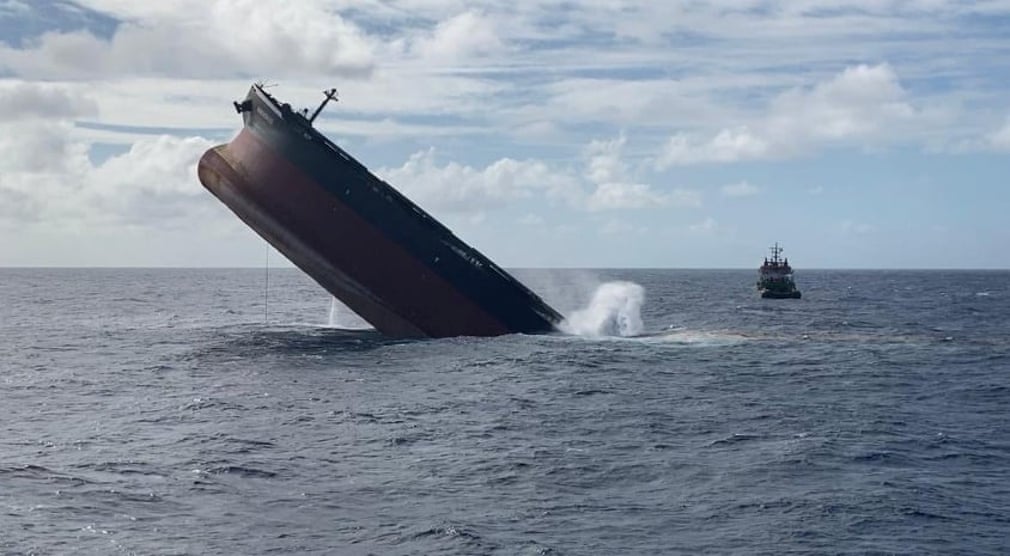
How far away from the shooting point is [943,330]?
6762 cm

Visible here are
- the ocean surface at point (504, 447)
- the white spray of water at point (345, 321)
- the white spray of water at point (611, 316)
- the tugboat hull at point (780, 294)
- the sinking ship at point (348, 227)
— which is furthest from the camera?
the tugboat hull at point (780, 294)

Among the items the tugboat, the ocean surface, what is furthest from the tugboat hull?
the ocean surface

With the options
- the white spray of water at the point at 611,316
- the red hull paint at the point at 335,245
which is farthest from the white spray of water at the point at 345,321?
the white spray of water at the point at 611,316

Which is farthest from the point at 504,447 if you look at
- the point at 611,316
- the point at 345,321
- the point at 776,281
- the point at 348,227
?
the point at 776,281

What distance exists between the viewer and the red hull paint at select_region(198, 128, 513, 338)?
47.6 m

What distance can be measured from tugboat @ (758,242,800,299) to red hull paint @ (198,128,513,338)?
70.7 m

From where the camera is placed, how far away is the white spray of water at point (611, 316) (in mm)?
58969

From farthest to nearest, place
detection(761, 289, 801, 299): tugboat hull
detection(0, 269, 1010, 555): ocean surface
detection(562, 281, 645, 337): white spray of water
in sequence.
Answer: detection(761, 289, 801, 299): tugboat hull, detection(562, 281, 645, 337): white spray of water, detection(0, 269, 1010, 555): ocean surface

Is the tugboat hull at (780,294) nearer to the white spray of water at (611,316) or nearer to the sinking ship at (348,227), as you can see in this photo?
the white spray of water at (611,316)

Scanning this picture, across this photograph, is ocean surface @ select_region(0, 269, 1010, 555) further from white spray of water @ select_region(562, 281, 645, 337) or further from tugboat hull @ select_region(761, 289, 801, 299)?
tugboat hull @ select_region(761, 289, 801, 299)

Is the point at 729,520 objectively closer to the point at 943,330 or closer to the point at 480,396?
the point at 480,396

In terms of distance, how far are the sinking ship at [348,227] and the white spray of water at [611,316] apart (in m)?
8.94

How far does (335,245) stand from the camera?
4784cm

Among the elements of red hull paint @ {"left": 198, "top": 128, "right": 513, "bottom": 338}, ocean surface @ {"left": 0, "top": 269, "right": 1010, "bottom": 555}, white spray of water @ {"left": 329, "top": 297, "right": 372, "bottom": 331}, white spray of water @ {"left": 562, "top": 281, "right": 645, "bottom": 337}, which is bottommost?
ocean surface @ {"left": 0, "top": 269, "right": 1010, "bottom": 555}
